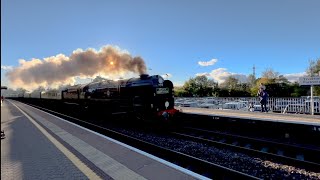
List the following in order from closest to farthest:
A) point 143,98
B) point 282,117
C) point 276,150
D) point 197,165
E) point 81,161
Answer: point 81,161 < point 197,165 < point 276,150 < point 282,117 < point 143,98

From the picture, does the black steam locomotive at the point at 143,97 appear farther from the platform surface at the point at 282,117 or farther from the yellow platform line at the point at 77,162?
the yellow platform line at the point at 77,162

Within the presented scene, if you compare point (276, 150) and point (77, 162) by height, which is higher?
point (77, 162)

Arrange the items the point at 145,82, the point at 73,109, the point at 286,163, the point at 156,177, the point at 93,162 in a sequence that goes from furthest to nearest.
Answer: the point at 73,109, the point at 145,82, the point at 286,163, the point at 93,162, the point at 156,177

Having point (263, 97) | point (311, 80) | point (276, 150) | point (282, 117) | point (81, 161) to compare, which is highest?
point (311, 80)

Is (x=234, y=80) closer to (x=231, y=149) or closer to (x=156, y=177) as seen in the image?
(x=231, y=149)

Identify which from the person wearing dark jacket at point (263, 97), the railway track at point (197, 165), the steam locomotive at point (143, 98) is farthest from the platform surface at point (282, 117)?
the railway track at point (197, 165)

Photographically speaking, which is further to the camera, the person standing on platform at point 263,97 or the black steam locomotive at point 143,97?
the person standing on platform at point 263,97

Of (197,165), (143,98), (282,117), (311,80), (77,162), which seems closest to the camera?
(77,162)

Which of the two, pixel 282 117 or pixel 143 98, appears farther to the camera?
pixel 143 98

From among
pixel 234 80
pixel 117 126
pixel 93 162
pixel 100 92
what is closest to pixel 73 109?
pixel 100 92

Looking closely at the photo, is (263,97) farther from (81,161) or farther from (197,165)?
(81,161)

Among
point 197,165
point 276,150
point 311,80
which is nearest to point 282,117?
point 311,80

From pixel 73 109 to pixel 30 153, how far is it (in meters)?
19.4

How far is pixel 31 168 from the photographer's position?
272 inches
